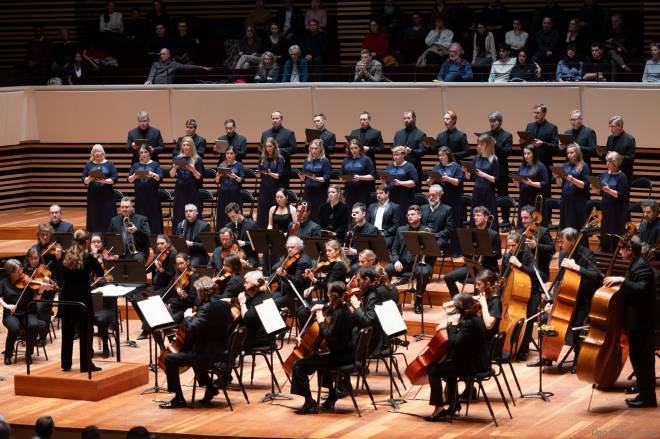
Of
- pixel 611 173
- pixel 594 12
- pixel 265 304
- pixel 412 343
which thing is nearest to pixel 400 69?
pixel 594 12

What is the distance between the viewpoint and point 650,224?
36.6 ft

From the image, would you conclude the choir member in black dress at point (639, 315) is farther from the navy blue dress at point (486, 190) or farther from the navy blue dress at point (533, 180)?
the navy blue dress at point (486, 190)

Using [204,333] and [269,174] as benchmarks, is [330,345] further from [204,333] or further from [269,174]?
[269,174]

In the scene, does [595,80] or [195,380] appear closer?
[195,380]

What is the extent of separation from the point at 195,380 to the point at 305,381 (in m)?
0.87

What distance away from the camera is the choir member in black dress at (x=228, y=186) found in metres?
13.8

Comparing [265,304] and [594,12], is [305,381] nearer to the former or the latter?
[265,304]

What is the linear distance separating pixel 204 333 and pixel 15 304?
2454 millimetres

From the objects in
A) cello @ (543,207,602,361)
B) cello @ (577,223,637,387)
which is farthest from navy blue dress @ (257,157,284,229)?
cello @ (577,223,637,387)

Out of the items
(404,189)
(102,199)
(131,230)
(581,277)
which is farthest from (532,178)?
(102,199)

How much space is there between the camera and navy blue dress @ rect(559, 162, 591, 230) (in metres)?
12.4

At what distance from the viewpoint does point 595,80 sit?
568 inches

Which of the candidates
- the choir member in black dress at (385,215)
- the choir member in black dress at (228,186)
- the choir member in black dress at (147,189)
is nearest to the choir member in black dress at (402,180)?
the choir member in black dress at (385,215)

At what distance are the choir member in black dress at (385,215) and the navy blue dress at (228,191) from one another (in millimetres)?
1796
